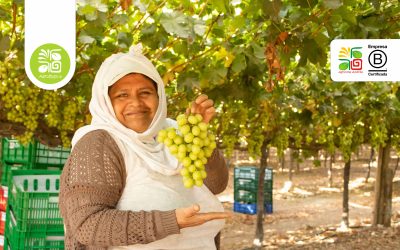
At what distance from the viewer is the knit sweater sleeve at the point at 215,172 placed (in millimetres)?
2020

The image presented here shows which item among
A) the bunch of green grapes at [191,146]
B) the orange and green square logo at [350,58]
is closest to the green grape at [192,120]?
the bunch of green grapes at [191,146]

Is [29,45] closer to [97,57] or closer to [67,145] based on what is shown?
[97,57]

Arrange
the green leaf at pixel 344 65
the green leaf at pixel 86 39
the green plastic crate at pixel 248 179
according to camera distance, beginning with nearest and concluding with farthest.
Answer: the green leaf at pixel 86 39 → the green leaf at pixel 344 65 → the green plastic crate at pixel 248 179

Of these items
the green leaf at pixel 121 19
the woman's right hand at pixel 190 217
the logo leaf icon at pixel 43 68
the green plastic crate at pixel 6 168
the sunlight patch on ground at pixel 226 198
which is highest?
the green leaf at pixel 121 19

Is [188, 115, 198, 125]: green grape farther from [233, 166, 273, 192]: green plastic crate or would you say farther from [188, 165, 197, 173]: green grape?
[233, 166, 273, 192]: green plastic crate

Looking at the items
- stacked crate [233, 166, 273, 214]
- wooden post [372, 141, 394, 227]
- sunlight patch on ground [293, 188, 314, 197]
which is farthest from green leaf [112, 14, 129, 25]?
sunlight patch on ground [293, 188, 314, 197]

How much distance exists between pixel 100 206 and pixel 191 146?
0.34 m

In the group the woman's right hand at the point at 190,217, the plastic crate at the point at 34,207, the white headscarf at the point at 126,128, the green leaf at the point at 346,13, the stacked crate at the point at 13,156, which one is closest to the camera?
the woman's right hand at the point at 190,217

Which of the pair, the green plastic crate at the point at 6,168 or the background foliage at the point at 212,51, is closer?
the background foliage at the point at 212,51

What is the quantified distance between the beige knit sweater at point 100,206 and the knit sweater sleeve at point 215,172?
385mm

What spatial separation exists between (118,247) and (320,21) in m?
1.56

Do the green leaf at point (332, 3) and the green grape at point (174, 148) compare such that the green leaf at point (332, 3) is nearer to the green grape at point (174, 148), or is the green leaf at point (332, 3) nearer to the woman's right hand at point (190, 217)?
the green grape at point (174, 148)

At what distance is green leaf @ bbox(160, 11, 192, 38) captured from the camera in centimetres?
247

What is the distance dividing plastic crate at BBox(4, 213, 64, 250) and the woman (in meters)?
2.26
